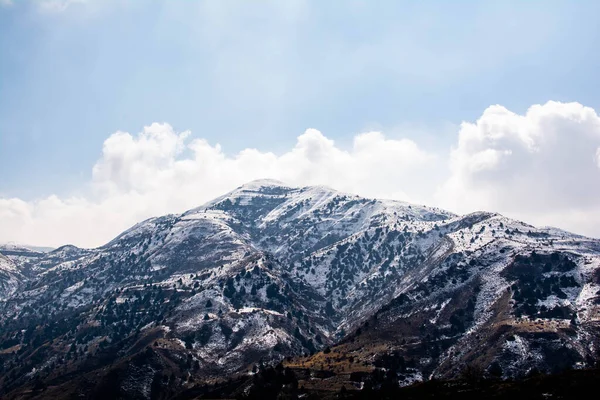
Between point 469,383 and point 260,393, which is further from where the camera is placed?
point 260,393

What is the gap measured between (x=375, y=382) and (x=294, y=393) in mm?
36498

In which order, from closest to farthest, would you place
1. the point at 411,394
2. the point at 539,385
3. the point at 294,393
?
the point at 539,385 → the point at 411,394 → the point at 294,393

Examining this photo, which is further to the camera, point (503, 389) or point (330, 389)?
point (330, 389)

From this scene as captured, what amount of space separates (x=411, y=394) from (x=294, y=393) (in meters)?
76.7

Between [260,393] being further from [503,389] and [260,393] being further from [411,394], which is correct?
[503,389]

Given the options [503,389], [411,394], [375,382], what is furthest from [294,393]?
[503,389]

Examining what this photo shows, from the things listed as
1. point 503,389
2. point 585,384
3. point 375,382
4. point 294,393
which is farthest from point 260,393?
point 585,384

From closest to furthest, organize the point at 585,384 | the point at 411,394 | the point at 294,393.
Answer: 1. the point at 585,384
2. the point at 411,394
3. the point at 294,393

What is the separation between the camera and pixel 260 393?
194 metres

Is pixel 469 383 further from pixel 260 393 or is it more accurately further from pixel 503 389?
pixel 260 393

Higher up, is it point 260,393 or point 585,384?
point 585,384

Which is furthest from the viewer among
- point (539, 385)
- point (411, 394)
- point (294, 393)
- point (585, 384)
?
point (294, 393)

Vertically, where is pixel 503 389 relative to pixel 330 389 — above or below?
above

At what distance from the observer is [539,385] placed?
360 ft
